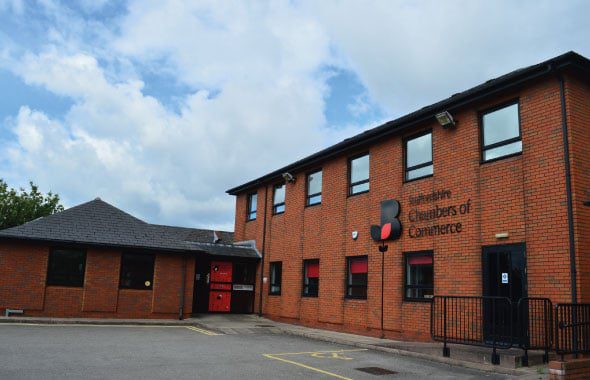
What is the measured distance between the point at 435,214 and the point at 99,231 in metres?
11.4

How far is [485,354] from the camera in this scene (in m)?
9.04

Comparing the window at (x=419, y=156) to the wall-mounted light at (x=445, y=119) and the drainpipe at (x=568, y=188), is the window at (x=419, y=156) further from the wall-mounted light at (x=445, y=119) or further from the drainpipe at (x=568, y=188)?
the drainpipe at (x=568, y=188)

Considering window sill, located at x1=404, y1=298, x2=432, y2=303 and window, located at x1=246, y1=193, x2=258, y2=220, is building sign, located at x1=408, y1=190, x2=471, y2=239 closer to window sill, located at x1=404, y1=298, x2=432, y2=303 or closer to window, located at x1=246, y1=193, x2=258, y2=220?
window sill, located at x1=404, y1=298, x2=432, y2=303

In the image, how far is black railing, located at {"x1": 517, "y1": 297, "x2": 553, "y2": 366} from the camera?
27.8 feet

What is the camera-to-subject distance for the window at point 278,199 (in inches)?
775

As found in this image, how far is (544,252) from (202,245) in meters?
13.7

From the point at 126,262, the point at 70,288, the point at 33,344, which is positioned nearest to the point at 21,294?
the point at 70,288

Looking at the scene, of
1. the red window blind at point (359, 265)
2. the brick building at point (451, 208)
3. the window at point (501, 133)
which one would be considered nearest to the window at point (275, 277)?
the brick building at point (451, 208)

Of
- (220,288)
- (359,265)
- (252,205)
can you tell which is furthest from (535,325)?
(252,205)

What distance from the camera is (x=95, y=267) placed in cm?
1714

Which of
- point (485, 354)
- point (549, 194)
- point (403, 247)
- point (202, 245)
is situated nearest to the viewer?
point (485, 354)

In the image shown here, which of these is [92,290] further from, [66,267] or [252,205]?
[252,205]

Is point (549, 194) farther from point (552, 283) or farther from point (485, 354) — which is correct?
point (485, 354)

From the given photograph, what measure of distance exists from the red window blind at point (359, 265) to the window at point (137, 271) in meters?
7.33
